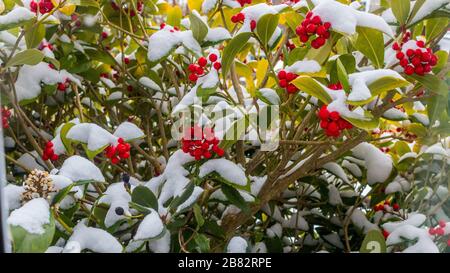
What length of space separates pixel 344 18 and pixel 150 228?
0.39m

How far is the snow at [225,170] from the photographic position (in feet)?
2.62

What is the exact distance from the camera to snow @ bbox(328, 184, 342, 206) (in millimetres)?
1139

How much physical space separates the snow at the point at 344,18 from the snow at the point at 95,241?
16.4 inches

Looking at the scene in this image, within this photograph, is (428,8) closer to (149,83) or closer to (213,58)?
(213,58)

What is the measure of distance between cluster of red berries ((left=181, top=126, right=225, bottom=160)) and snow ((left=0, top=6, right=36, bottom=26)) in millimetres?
344

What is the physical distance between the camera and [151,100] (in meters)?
1.18

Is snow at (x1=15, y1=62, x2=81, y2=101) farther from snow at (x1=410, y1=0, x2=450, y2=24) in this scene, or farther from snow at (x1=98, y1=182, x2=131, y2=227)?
snow at (x1=410, y1=0, x2=450, y2=24)

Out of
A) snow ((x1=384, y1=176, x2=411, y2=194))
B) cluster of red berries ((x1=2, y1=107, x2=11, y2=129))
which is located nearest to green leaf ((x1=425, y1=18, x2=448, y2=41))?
snow ((x1=384, y1=176, x2=411, y2=194))
